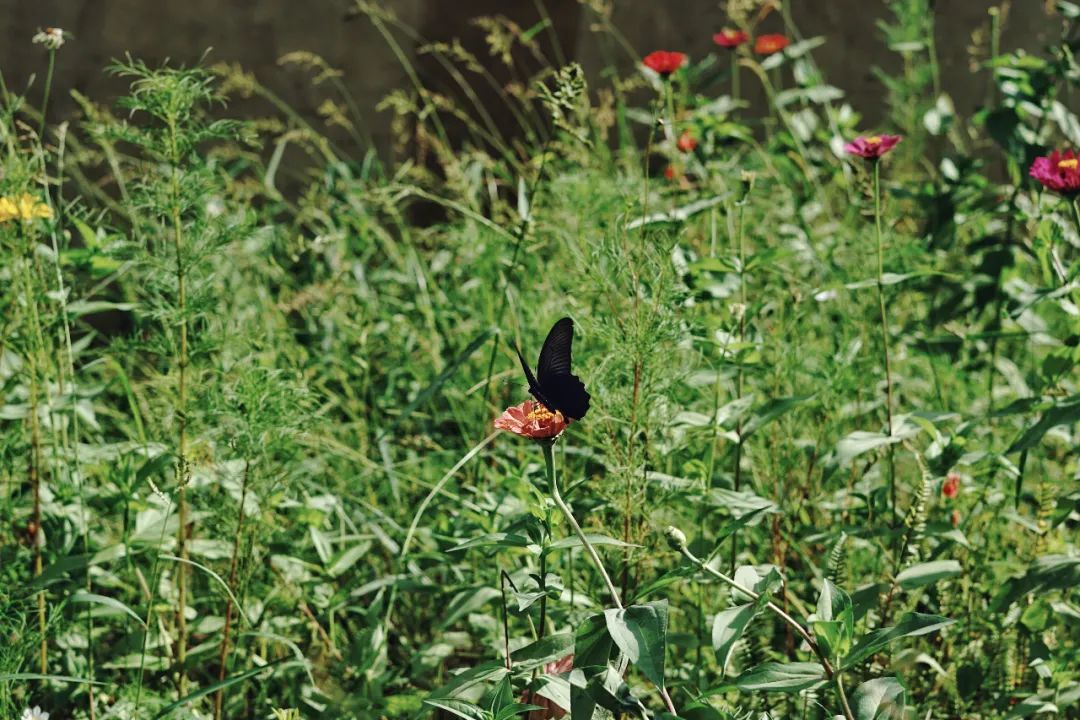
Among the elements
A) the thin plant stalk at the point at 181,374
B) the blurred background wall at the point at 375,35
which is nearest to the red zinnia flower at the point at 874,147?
the thin plant stalk at the point at 181,374

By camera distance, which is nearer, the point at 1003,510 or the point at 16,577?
the point at 16,577

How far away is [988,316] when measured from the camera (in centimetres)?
331

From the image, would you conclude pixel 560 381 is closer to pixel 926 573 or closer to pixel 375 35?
pixel 926 573

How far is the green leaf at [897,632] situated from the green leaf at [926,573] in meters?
0.42

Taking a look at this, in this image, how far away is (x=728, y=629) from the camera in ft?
4.65

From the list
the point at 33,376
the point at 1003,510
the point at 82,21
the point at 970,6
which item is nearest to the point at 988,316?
the point at 1003,510

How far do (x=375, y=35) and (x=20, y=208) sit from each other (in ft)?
7.40

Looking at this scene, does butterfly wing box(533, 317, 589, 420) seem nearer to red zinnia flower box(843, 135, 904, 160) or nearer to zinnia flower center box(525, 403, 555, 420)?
zinnia flower center box(525, 403, 555, 420)

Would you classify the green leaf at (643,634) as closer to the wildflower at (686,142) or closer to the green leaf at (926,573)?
the green leaf at (926,573)

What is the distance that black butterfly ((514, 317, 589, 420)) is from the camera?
137 centimetres

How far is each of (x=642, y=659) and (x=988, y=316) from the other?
2288mm

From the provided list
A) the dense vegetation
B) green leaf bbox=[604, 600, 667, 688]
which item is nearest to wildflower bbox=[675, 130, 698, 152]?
the dense vegetation

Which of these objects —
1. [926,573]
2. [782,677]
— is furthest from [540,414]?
[926,573]

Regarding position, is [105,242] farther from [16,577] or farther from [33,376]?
[16,577]
